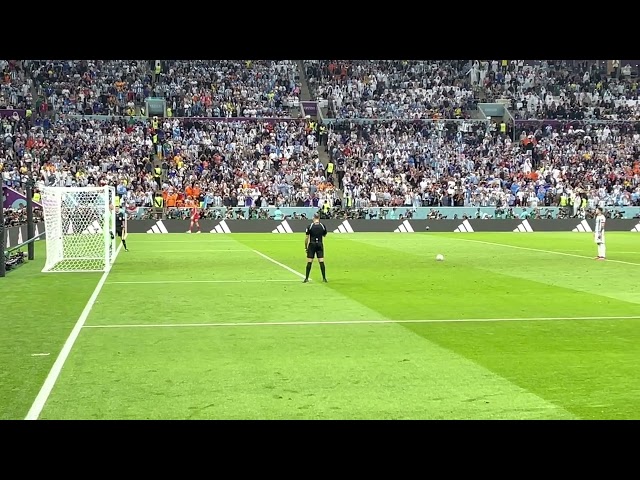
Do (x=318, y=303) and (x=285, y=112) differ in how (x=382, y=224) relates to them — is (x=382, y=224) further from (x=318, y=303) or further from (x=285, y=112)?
(x=318, y=303)

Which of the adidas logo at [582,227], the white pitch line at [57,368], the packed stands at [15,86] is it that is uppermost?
the packed stands at [15,86]

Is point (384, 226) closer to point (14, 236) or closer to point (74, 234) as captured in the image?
point (74, 234)

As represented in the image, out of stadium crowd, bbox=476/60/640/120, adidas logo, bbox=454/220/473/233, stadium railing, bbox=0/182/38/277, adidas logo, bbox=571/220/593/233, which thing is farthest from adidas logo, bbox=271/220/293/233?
stadium crowd, bbox=476/60/640/120

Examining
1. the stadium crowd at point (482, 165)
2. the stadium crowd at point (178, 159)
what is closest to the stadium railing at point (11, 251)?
the stadium crowd at point (178, 159)

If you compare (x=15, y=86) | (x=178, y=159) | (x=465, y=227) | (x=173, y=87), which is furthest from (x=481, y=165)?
(x=15, y=86)

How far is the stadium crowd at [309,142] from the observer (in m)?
53.6

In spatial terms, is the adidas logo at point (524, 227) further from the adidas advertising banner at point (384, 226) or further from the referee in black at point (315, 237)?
the referee in black at point (315, 237)

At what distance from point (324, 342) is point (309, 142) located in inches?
1822

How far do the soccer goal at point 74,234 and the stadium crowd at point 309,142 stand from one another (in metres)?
16.2

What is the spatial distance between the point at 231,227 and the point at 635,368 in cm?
3921

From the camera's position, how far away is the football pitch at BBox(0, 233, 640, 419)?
981cm

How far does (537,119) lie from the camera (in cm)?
6381

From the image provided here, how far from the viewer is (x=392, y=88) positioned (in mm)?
65875
